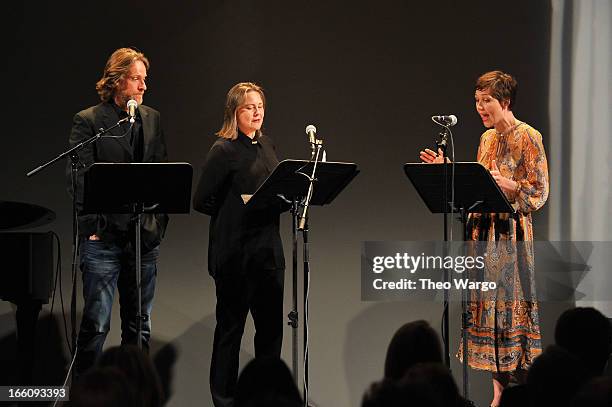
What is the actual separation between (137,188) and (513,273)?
2.19 metres

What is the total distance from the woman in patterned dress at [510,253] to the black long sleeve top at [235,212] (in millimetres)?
1229

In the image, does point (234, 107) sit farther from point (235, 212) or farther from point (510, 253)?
point (510, 253)

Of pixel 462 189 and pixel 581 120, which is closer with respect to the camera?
pixel 462 189

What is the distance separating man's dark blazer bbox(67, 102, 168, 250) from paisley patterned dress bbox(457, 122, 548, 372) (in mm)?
1915

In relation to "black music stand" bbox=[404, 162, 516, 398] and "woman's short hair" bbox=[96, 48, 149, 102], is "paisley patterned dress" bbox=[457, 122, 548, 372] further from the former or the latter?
"woman's short hair" bbox=[96, 48, 149, 102]

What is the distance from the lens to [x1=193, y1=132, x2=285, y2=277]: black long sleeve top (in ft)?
17.5

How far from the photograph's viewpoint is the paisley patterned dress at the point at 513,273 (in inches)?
213

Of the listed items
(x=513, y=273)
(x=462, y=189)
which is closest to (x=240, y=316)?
(x=462, y=189)

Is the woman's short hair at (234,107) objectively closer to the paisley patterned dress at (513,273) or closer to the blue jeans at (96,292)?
the blue jeans at (96,292)

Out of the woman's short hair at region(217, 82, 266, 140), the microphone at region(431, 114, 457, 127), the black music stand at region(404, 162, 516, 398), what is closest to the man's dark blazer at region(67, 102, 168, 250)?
the woman's short hair at region(217, 82, 266, 140)

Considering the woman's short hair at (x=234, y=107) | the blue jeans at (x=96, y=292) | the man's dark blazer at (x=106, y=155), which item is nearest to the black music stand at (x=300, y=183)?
the woman's short hair at (x=234, y=107)

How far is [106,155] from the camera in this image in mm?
5262

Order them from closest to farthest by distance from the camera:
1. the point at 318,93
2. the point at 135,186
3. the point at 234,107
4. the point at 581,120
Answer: the point at 135,186 < the point at 234,107 < the point at 581,120 < the point at 318,93

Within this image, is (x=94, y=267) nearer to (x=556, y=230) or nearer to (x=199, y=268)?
(x=199, y=268)
